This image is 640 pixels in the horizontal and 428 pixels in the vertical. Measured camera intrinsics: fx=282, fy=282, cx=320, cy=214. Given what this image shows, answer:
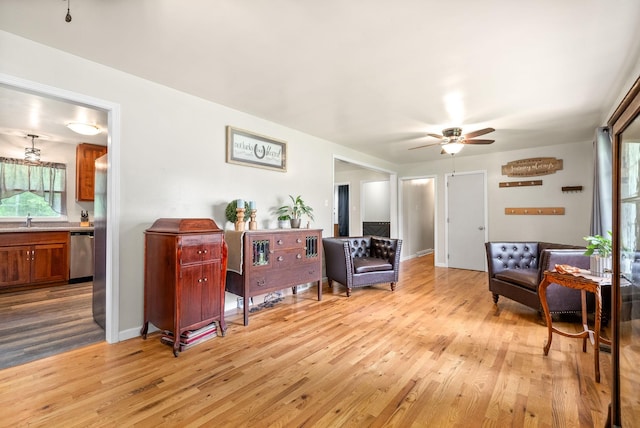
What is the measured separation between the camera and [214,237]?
253 centimetres

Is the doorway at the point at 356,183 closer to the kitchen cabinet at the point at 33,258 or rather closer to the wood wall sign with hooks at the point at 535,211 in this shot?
the wood wall sign with hooks at the point at 535,211

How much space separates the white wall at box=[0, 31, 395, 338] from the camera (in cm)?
219

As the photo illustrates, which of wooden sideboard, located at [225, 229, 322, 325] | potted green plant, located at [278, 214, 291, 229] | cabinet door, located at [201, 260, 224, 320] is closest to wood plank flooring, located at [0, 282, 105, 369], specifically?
cabinet door, located at [201, 260, 224, 320]

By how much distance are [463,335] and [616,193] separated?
6.21ft

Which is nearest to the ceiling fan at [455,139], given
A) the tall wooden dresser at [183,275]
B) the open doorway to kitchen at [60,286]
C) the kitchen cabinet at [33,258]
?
the tall wooden dresser at [183,275]

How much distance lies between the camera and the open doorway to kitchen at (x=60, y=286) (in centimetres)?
229

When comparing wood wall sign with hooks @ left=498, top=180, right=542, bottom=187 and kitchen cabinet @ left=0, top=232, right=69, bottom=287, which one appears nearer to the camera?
kitchen cabinet @ left=0, top=232, right=69, bottom=287

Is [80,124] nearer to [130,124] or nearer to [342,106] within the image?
[130,124]

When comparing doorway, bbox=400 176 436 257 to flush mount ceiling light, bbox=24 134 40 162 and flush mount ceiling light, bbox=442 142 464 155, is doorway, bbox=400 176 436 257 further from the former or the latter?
flush mount ceiling light, bbox=24 134 40 162

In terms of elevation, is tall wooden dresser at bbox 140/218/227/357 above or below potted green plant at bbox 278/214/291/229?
below

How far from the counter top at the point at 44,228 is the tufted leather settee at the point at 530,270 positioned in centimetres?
605

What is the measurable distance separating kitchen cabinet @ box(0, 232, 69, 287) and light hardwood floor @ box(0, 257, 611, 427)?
9.41ft

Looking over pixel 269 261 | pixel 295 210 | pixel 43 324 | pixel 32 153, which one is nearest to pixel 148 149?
pixel 269 261

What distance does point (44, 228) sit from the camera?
4.19m
